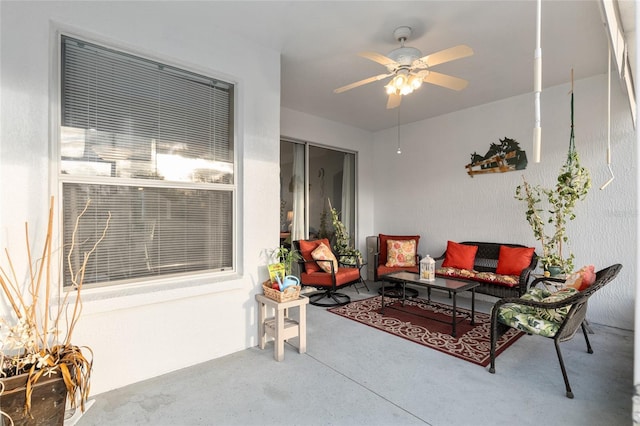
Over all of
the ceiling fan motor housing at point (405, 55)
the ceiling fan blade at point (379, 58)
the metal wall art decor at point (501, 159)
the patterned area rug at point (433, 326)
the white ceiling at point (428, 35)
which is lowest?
the patterned area rug at point (433, 326)

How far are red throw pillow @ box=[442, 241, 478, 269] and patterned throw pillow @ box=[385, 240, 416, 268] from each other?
19.5 inches

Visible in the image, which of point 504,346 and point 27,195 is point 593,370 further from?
point 27,195

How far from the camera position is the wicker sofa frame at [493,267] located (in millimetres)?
3619

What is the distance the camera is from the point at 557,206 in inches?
143

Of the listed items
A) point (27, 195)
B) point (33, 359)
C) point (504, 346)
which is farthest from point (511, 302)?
point (27, 195)

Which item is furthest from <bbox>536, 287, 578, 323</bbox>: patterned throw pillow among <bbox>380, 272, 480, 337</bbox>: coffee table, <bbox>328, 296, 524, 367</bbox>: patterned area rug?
<bbox>380, 272, 480, 337</bbox>: coffee table

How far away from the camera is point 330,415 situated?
1.91 meters

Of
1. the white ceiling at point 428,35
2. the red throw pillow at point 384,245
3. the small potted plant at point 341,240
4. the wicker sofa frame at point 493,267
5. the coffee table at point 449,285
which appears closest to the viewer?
the white ceiling at point 428,35

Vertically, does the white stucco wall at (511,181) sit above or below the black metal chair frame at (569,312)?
above

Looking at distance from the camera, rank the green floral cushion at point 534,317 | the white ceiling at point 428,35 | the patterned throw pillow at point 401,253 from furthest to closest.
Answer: the patterned throw pillow at point 401,253, the white ceiling at point 428,35, the green floral cushion at point 534,317

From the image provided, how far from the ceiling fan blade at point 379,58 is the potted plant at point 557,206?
2.42 m

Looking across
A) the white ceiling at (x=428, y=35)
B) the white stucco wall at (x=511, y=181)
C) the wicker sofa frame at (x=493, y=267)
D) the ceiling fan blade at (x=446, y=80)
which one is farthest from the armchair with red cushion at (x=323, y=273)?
the ceiling fan blade at (x=446, y=80)

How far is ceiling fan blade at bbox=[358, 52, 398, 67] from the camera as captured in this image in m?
2.34

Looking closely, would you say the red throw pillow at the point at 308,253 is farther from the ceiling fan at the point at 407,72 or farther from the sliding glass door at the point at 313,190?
the ceiling fan at the point at 407,72
